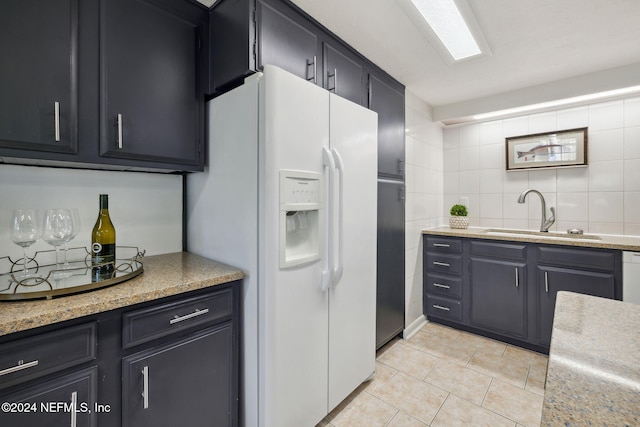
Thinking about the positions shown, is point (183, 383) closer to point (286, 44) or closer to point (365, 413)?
point (365, 413)

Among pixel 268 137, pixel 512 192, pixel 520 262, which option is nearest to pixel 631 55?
pixel 512 192

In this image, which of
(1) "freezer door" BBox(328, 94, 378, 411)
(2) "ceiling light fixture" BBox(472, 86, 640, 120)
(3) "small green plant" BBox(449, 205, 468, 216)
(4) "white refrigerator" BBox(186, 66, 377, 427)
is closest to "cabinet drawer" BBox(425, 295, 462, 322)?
(3) "small green plant" BBox(449, 205, 468, 216)

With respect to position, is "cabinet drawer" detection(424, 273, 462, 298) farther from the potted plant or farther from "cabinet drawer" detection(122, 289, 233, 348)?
"cabinet drawer" detection(122, 289, 233, 348)

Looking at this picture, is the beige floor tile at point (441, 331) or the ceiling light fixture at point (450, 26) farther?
the beige floor tile at point (441, 331)

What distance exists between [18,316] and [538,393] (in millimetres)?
2644

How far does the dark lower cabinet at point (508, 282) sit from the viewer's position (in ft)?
6.88

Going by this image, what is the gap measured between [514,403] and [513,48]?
2.33 m

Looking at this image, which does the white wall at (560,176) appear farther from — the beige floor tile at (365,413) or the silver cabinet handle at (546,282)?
the beige floor tile at (365,413)

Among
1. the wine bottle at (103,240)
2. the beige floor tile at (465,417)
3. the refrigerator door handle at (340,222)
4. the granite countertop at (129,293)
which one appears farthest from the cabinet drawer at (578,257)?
the wine bottle at (103,240)

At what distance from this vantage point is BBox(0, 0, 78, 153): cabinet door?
1.03 meters

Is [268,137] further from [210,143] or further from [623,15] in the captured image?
[623,15]

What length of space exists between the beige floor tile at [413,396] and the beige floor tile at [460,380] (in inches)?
3.2

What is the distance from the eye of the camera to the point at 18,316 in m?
0.83

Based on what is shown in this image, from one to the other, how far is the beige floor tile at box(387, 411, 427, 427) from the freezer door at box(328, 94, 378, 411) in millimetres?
265
